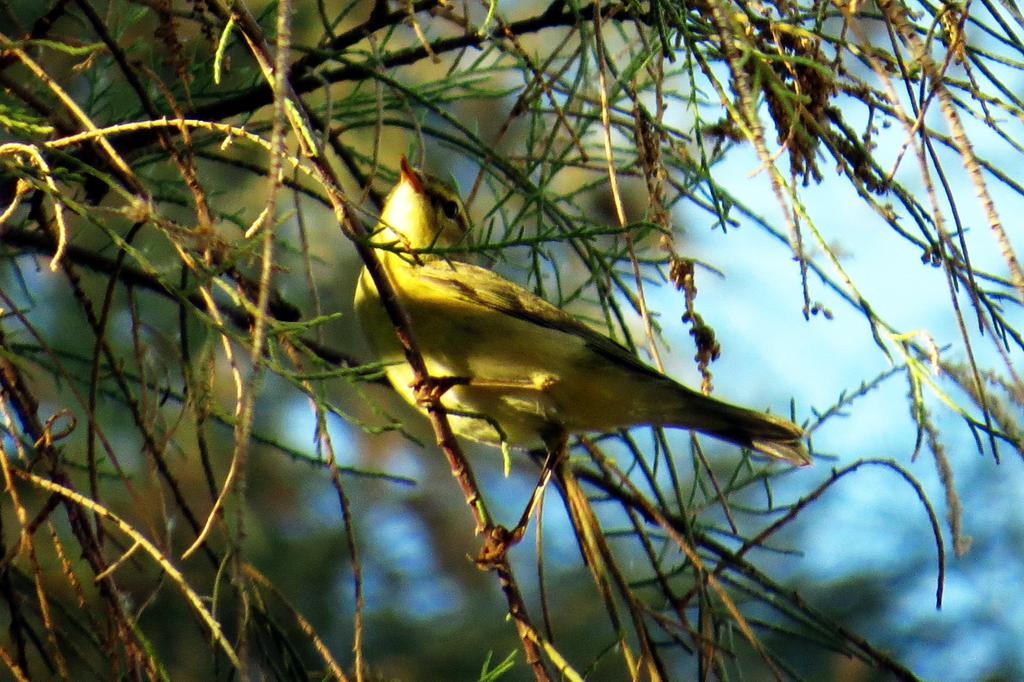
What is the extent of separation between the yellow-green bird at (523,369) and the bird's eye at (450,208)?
0.38 metres

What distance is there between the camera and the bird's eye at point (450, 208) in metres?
3.95

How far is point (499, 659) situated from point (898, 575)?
2235mm

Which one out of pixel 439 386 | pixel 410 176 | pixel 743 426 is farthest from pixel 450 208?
pixel 743 426

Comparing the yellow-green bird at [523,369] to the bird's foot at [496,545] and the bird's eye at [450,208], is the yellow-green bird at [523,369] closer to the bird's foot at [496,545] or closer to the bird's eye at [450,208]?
the bird's eye at [450,208]

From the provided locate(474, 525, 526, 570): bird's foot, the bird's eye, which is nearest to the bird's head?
the bird's eye

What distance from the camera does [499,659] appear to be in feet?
19.5

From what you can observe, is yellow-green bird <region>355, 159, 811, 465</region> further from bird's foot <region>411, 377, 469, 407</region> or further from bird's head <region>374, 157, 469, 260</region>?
bird's head <region>374, 157, 469, 260</region>

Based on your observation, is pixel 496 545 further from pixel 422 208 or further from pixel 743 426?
pixel 422 208

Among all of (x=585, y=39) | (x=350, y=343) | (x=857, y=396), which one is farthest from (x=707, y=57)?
(x=350, y=343)

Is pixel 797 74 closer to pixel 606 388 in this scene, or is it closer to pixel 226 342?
pixel 226 342

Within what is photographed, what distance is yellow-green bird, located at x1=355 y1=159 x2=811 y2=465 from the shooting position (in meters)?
3.42

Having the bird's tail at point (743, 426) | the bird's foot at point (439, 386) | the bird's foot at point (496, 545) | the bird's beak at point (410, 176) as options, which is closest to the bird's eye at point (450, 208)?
the bird's beak at point (410, 176)

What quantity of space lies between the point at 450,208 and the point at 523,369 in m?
0.74

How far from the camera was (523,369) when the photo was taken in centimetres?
353
